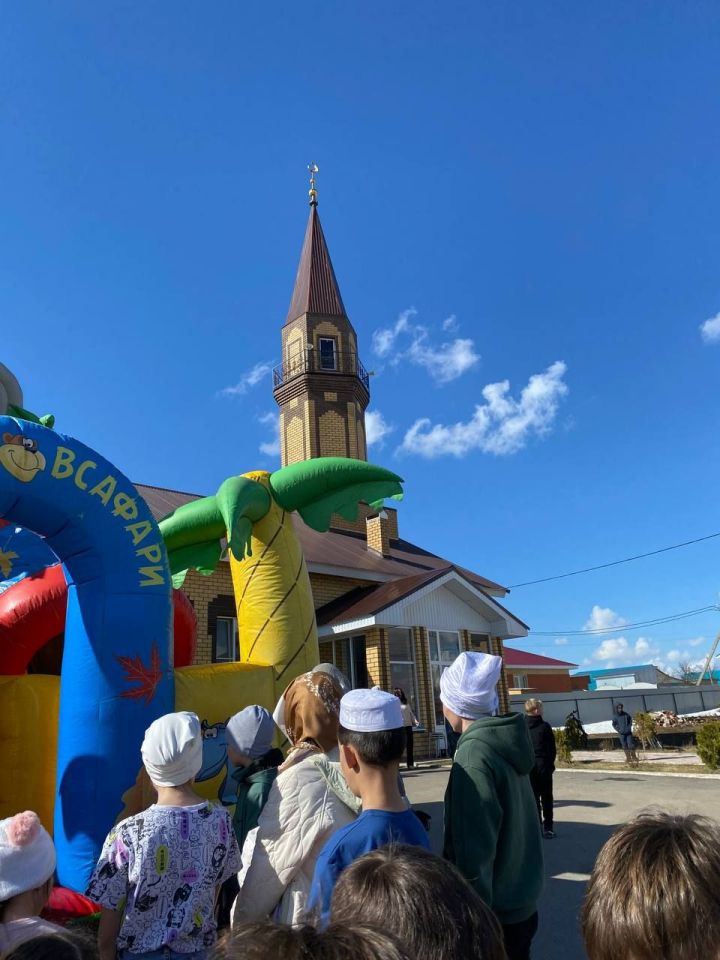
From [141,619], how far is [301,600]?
195 cm

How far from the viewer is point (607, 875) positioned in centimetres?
119

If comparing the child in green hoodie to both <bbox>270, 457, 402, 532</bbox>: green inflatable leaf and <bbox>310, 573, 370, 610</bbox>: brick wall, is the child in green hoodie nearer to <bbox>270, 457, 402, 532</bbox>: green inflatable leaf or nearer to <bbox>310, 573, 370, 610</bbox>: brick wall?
<bbox>270, 457, 402, 532</bbox>: green inflatable leaf

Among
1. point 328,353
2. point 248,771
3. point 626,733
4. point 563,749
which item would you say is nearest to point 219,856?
point 248,771

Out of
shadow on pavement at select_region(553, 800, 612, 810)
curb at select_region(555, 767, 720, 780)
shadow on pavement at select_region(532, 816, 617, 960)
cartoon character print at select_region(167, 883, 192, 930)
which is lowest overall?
curb at select_region(555, 767, 720, 780)

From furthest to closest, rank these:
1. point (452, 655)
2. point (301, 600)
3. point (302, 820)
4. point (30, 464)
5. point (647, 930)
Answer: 1. point (452, 655)
2. point (301, 600)
3. point (30, 464)
4. point (302, 820)
5. point (647, 930)

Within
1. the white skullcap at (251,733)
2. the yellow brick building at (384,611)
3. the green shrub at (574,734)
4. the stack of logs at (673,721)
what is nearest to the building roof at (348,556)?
the yellow brick building at (384,611)

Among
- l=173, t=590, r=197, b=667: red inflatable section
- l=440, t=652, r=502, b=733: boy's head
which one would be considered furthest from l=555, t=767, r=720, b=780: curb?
l=440, t=652, r=502, b=733: boy's head

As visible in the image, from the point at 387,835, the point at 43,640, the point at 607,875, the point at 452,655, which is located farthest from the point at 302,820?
the point at 452,655

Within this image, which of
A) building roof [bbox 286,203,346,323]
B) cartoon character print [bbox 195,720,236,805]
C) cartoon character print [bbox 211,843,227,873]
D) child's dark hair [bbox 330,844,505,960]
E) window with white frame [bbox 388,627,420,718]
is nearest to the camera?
child's dark hair [bbox 330,844,505,960]

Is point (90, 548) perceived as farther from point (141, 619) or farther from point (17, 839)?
point (17, 839)

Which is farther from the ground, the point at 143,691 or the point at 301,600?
the point at 301,600

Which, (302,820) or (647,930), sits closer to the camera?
(647,930)

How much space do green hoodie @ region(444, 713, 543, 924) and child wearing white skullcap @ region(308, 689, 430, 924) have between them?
0.21 m

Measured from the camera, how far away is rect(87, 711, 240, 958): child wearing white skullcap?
2361mm
